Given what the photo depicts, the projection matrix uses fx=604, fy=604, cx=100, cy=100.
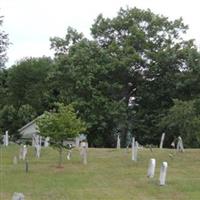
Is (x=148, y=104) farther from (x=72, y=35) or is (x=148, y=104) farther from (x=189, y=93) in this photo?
(x=72, y=35)

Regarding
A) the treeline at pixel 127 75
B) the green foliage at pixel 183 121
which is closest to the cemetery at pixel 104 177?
the green foliage at pixel 183 121

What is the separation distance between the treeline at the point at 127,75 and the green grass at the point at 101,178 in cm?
2461

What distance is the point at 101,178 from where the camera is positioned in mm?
23844

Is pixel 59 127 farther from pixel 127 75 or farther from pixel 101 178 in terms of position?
pixel 127 75

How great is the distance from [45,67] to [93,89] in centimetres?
2510

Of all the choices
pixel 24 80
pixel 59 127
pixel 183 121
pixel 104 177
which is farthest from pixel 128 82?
pixel 104 177

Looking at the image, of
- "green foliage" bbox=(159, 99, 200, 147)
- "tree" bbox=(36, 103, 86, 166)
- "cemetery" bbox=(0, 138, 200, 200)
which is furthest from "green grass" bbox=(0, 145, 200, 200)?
"green foliage" bbox=(159, 99, 200, 147)

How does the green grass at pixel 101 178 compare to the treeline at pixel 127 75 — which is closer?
the green grass at pixel 101 178

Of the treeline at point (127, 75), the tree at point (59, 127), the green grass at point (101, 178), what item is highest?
the treeline at point (127, 75)

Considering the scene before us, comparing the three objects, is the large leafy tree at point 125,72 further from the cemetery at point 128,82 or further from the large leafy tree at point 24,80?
the large leafy tree at point 24,80

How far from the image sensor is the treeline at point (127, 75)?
Result: 59.0 m

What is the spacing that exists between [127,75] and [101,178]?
129ft

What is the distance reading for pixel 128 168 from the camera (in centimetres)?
2780

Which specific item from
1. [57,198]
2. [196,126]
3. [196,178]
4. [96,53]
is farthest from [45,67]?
[57,198]
